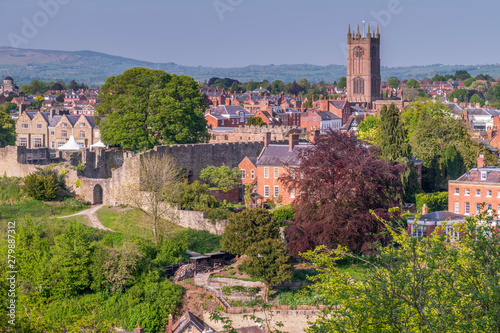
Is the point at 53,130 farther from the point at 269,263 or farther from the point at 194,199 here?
the point at 269,263

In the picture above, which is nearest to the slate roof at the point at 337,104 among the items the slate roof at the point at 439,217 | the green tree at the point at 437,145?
the green tree at the point at 437,145

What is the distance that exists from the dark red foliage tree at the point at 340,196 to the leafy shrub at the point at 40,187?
12.6 metres

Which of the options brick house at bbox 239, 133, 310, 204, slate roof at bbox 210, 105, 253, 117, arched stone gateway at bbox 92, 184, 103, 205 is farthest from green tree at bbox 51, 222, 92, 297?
slate roof at bbox 210, 105, 253, 117

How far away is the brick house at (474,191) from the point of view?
36.7 meters

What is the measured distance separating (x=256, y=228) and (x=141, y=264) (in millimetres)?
5049

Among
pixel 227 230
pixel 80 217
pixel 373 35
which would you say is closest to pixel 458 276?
pixel 227 230

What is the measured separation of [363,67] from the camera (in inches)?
Result: 5172

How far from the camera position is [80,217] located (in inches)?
1384

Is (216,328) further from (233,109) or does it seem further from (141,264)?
(233,109)

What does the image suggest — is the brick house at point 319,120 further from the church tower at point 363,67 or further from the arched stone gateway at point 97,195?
the arched stone gateway at point 97,195

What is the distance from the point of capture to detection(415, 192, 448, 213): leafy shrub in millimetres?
40219

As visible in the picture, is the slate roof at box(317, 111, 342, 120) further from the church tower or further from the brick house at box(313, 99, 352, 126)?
the church tower

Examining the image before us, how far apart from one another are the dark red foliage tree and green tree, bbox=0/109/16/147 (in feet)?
129

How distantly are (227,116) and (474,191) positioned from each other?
156ft
